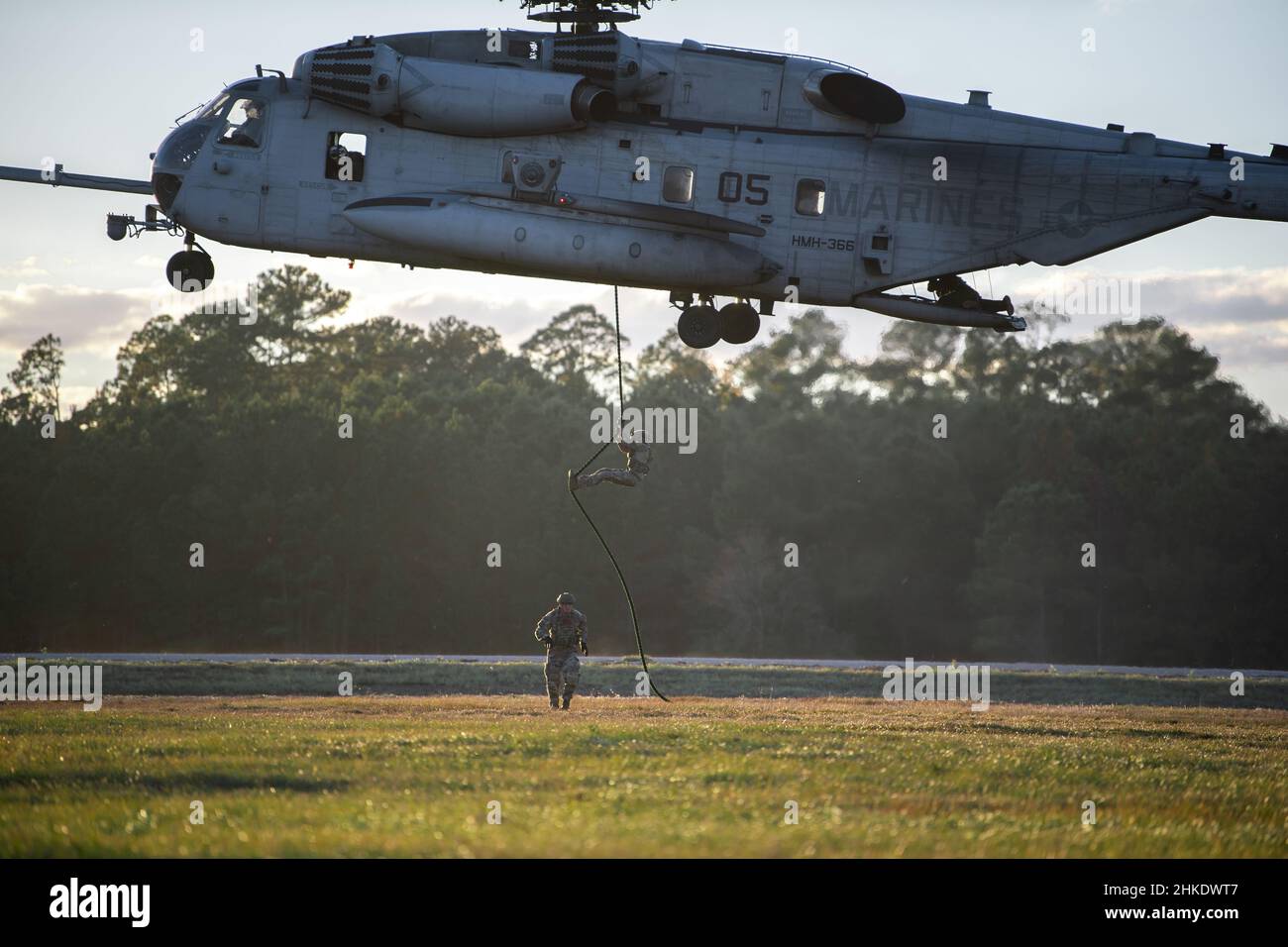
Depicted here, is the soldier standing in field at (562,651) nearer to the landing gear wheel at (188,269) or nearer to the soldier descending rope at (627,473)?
the soldier descending rope at (627,473)

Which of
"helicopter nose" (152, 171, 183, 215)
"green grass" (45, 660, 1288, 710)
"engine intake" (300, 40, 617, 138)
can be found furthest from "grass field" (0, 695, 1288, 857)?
"green grass" (45, 660, 1288, 710)

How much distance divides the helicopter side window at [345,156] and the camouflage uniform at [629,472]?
5.54 meters

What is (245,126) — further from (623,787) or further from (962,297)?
(623,787)

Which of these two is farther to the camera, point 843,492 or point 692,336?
point 843,492

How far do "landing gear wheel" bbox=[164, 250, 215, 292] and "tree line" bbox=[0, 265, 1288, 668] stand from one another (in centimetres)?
4810

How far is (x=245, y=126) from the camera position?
2214 centimetres

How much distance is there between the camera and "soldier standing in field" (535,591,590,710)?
2555 cm

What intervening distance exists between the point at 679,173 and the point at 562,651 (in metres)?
8.67

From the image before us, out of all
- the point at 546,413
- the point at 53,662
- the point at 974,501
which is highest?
the point at 546,413
